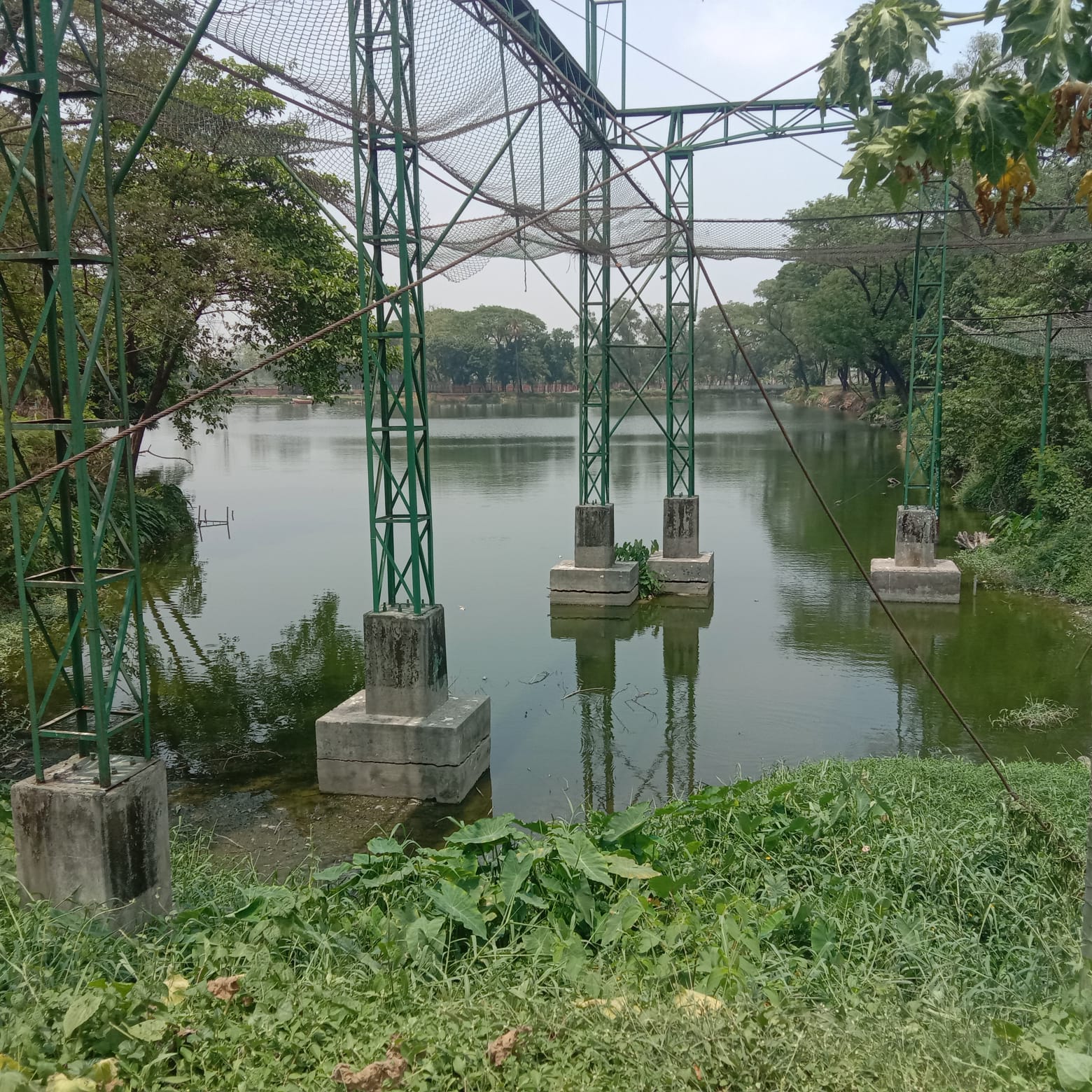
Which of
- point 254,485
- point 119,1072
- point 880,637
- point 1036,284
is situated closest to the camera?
point 119,1072

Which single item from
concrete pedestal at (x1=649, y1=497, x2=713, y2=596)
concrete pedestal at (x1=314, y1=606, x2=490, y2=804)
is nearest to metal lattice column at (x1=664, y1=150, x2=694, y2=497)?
concrete pedestal at (x1=649, y1=497, x2=713, y2=596)

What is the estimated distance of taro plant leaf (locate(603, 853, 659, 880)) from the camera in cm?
441

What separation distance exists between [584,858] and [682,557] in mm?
9378

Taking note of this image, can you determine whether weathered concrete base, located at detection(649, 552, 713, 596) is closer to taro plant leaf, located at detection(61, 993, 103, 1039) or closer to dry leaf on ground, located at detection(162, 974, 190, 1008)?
dry leaf on ground, located at detection(162, 974, 190, 1008)

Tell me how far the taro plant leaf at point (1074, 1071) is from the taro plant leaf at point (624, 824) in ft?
7.75

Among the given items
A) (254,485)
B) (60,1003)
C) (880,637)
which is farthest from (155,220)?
(254,485)

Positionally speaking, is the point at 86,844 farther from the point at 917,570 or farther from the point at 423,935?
the point at 917,570

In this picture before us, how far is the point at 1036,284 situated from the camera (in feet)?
57.9

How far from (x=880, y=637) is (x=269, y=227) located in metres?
10.2

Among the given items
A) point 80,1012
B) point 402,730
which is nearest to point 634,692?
point 402,730

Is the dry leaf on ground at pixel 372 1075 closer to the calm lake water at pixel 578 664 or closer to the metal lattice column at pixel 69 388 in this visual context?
the metal lattice column at pixel 69 388

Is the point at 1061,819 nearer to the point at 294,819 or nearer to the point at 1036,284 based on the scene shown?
the point at 294,819

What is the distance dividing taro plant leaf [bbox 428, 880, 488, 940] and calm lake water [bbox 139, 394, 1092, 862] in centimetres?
194

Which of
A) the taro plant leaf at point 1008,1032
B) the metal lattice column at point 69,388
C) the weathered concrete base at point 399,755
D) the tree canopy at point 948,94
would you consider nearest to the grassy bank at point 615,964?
the taro plant leaf at point 1008,1032
